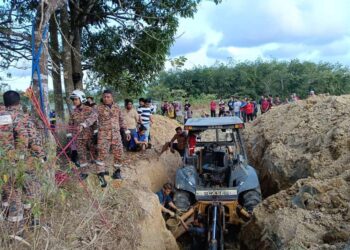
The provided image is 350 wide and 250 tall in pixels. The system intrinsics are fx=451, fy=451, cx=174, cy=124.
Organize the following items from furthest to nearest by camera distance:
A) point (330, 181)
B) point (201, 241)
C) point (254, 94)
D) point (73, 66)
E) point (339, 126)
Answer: point (254, 94), point (73, 66), point (339, 126), point (201, 241), point (330, 181)

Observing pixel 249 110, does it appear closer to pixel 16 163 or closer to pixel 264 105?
pixel 264 105

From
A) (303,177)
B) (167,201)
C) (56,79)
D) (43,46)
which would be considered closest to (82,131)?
(43,46)

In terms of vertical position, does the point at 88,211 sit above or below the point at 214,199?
above

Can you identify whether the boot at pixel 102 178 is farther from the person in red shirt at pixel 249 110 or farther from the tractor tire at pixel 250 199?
the person in red shirt at pixel 249 110

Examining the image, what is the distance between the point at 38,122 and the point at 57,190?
1736 millimetres

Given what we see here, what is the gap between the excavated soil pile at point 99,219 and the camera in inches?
174

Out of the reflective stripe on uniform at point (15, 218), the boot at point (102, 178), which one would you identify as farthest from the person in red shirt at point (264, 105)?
the reflective stripe on uniform at point (15, 218)

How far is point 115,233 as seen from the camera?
5359 mm

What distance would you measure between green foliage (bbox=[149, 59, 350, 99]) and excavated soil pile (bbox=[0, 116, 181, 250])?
37714 millimetres

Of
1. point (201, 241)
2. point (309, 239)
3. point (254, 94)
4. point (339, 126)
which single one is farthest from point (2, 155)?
point (254, 94)

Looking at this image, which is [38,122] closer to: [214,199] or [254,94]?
[214,199]

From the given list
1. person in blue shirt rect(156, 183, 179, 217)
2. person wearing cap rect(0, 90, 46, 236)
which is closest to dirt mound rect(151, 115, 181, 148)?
person in blue shirt rect(156, 183, 179, 217)

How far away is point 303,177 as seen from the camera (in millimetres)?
8531

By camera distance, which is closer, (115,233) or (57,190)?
(57,190)
